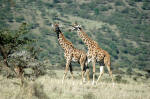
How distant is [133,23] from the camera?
103188 millimetres

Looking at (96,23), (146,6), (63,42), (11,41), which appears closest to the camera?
(63,42)

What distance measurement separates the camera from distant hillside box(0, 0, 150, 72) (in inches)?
2574

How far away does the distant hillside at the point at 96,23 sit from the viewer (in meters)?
65.4

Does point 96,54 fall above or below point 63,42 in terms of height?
below

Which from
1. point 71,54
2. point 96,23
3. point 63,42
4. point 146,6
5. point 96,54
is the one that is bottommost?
point 96,23

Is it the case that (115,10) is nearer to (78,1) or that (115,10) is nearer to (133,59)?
(78,1)

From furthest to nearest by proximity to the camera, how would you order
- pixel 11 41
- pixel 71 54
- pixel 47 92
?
pixel 11 41 → pixel 71 54 → pixel 47 92

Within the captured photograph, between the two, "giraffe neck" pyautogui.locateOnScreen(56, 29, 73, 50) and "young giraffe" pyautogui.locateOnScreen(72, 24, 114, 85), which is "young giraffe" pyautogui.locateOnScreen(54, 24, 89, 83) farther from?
"young giraffe" pyautogui.locateOnScreen(72, 24, 114, 85)

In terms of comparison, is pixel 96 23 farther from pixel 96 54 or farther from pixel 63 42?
pixel 63 42

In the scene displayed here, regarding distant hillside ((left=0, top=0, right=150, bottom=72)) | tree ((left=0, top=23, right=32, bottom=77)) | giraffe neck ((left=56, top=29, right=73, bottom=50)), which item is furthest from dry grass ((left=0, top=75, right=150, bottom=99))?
distant hillside ((left=0, top=0, right=150, bottom=72))

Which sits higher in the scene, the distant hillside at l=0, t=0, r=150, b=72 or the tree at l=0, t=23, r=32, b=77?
the tree at l=0, t=23, r=32, b=77

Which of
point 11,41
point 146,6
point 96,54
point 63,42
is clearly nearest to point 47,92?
point 63,42

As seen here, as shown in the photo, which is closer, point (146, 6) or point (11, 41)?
point (11, 41)

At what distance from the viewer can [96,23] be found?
94438 millimetres
